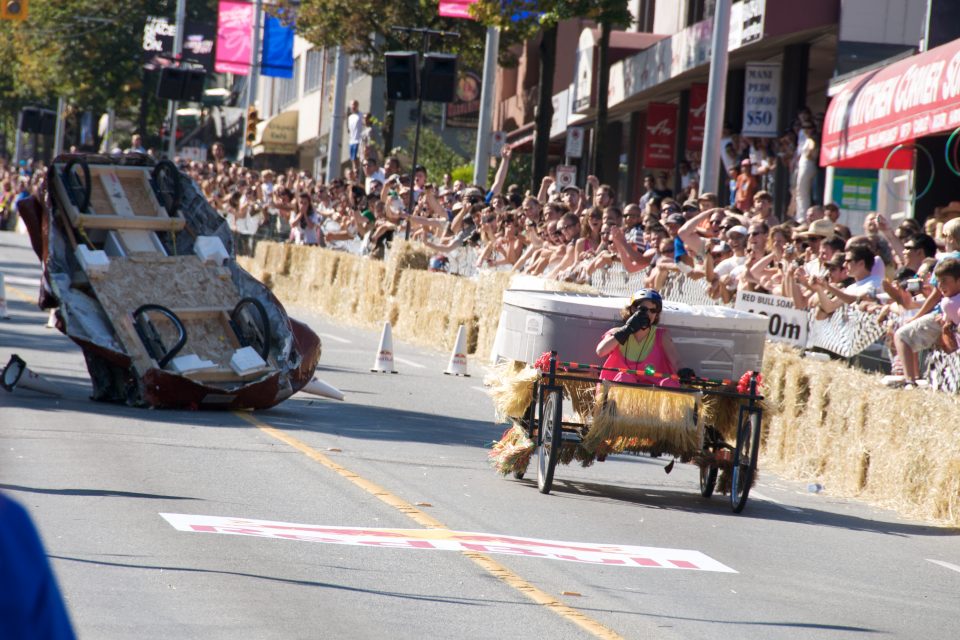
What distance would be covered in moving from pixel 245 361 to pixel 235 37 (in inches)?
1676

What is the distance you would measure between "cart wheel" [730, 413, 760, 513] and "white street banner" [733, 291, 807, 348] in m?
4.30

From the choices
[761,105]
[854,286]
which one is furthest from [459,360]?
[761,105]

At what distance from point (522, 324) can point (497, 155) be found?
78.0ft

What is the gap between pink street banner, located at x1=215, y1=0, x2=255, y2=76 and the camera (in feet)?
179

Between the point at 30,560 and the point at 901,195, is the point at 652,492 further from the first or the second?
the point at 901,195

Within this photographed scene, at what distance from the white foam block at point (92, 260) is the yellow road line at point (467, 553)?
6.34 ft

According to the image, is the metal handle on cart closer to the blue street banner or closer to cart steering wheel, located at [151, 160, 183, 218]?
cart steering wheel, located at [151, 160, 183, 218]

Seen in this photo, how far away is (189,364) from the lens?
1449cm

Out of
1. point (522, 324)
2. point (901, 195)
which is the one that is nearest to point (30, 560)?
point (522, 324)

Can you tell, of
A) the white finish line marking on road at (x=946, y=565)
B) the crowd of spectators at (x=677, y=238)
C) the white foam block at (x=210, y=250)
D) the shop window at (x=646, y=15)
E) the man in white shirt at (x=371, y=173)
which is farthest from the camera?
the shop window at (x=646, y=15)

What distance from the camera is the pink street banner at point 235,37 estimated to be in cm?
5462

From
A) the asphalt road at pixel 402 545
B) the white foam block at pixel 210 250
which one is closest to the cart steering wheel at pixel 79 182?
the white foam block at pixel 210 250

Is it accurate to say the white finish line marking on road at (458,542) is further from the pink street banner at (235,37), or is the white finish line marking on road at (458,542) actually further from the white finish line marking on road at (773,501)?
the pink street banner at (235,37)

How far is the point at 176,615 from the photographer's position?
6.41 meters
